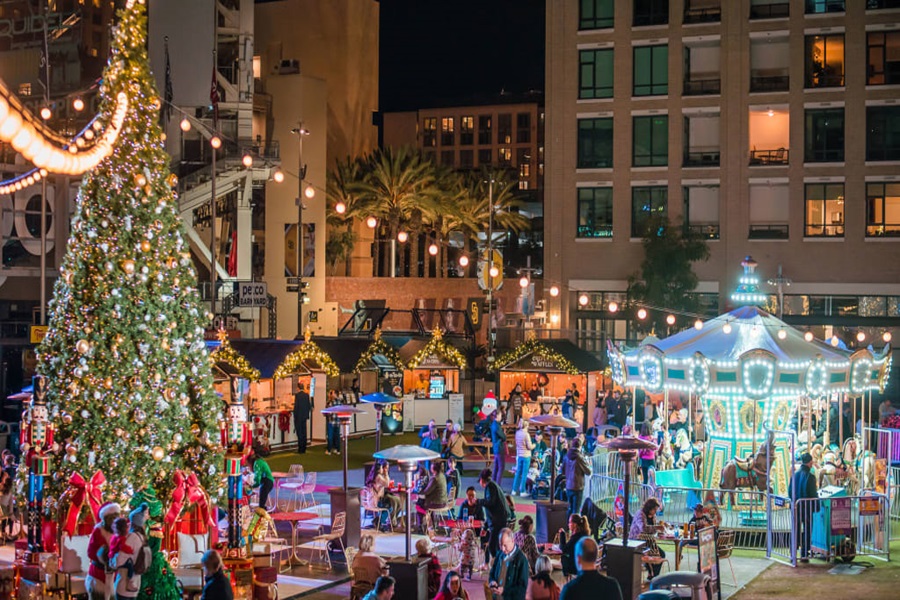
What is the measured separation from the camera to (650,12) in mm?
55438

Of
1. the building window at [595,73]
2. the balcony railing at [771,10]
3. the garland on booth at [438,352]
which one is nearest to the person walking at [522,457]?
the garland on booth at [438,352]

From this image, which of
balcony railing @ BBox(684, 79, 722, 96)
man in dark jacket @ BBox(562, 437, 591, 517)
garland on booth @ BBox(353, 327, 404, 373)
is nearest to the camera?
man in dark jacket @ BBox(562, 437, 591, 517)

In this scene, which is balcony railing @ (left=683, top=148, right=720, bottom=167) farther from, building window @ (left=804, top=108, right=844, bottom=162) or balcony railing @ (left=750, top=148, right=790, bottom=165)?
building window @ (left=804, top=108, right=844, bottom=162)

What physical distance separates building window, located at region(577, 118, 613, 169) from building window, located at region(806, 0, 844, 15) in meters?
9.53

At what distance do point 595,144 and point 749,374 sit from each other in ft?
104

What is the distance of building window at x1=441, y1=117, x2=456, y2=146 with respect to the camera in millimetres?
138625

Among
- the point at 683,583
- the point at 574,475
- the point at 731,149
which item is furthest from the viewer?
the point at 731,149

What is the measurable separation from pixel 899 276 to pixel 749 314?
26285 mm

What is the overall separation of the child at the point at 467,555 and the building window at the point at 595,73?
123ft

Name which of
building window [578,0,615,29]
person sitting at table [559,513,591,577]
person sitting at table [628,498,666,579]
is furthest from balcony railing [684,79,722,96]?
person sitting at table [559,513,591,577]

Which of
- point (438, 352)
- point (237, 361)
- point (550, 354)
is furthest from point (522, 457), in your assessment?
point (438, 352)

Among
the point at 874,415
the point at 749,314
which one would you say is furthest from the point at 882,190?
the point at 749,314

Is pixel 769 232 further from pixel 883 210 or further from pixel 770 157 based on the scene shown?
pixel 883 210

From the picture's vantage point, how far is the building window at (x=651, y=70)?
54688mm
